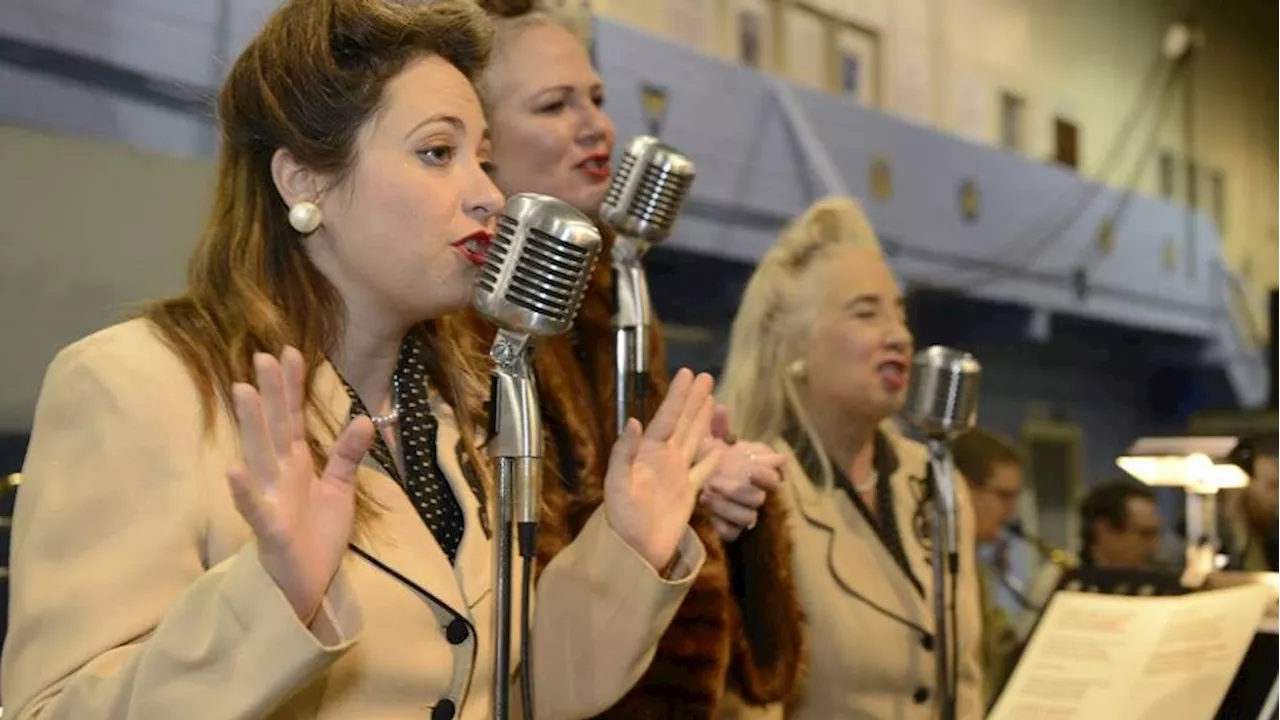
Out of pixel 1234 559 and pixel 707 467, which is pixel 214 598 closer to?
pixel 707 467

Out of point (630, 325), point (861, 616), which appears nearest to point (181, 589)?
point (630, 325)

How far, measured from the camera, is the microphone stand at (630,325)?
6.86 feet

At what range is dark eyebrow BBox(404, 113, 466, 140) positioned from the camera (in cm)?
169

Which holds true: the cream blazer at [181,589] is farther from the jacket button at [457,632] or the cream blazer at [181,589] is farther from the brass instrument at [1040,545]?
the brass instrument at [1040,545]

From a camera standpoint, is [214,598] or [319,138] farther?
[319,138]

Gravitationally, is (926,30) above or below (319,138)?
above

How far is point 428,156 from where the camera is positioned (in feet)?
5.54

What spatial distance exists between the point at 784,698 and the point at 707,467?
718 millimetres

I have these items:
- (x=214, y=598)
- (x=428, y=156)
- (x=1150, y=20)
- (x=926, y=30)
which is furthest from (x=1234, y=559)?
(x=214, y=598)

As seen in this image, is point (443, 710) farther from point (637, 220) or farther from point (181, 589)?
point (637, 220)

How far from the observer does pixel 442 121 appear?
1.70 metres

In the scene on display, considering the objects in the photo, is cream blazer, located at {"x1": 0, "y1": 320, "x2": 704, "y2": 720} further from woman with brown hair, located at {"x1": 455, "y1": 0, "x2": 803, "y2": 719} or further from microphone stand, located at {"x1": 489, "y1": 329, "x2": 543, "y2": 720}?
woman with brown hair, located at {"x1": 455, "y1": 0, "x2": 803, "y2": 719}

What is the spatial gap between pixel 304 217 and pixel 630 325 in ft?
1.84

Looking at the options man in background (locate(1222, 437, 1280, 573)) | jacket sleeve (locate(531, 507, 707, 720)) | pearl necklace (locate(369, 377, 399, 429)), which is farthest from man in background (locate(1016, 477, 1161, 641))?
pearl necklace (locate(369, 377, 399, 429))
